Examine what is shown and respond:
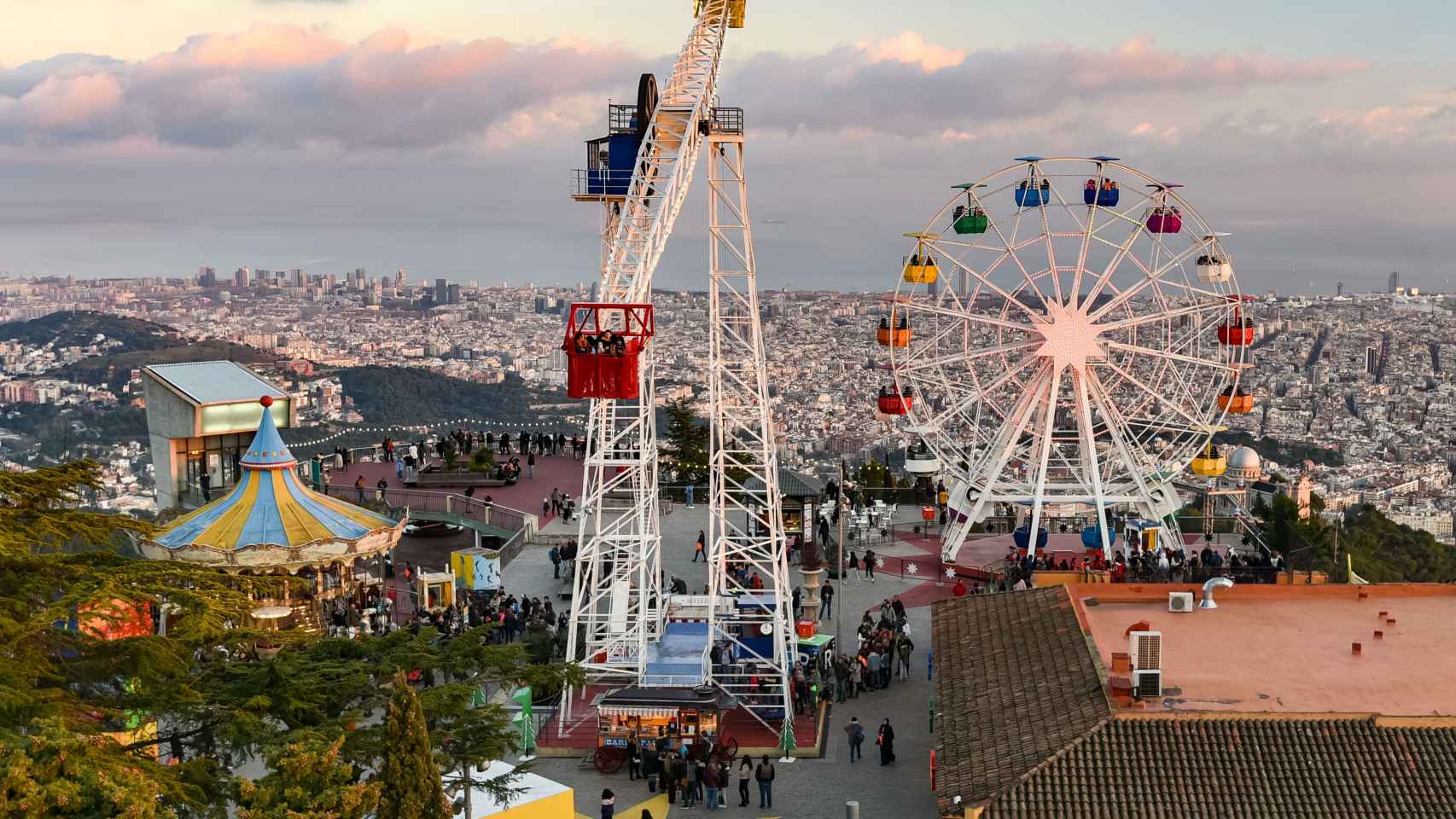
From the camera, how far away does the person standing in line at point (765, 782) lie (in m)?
25.9

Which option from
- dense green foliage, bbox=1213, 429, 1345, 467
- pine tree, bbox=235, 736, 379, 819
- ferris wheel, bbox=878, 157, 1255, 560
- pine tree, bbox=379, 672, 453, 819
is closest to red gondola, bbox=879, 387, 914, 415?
ferris wheel, bbox=878, 157, 1255, 560

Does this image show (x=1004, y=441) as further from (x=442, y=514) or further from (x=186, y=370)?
(x=186, y=370)

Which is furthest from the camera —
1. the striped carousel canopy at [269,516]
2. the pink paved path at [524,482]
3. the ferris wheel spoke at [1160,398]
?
the pink paved path at [524,482]

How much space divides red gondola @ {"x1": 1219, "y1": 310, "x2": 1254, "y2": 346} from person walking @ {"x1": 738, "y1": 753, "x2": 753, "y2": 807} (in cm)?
2104

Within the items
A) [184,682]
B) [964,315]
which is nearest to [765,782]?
[184,682]

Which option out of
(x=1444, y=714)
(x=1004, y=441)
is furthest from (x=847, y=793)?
(x=1004, y=441)

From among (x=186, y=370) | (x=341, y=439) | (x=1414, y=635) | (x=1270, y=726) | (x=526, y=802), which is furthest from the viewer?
(x=341, y=439)

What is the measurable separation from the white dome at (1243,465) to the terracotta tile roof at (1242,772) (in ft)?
86.1

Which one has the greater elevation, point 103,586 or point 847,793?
point 103,586

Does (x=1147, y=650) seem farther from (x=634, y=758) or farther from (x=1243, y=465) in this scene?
(x=1243, y=465)

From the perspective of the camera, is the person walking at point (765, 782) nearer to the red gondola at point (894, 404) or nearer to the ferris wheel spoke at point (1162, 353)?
the red gondola at point (894, 404)

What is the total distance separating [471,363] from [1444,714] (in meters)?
93.4

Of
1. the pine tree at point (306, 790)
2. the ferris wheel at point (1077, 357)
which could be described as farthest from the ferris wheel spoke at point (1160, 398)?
the pine tree at point (306, 790)

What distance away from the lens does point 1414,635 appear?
1034 inches
